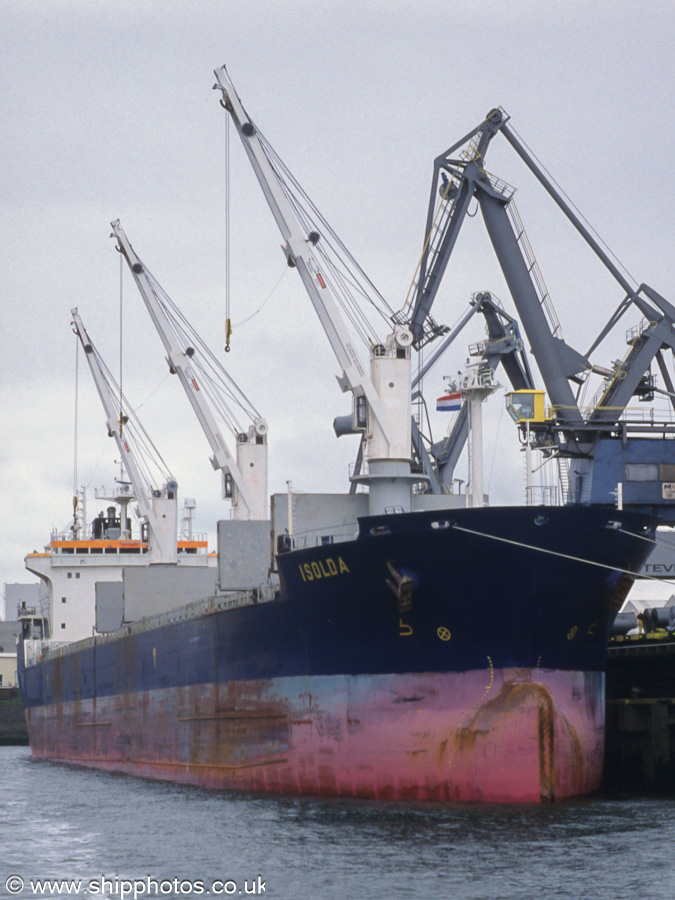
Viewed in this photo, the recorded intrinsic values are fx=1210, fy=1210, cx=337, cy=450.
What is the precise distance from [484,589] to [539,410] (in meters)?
21.0

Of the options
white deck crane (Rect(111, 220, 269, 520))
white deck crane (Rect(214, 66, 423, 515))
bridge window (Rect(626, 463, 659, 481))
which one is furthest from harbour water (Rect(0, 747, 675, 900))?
bridge window (Rect(626, 463, 659, 481))

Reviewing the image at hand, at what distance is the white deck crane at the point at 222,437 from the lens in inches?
1464

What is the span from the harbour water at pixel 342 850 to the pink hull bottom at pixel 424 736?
44 centimetres

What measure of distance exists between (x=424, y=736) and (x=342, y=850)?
380 centimetres

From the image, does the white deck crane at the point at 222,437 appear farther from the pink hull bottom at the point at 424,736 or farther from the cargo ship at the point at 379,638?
the pink hull bottom at the point at 424,736

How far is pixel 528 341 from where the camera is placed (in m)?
39.2

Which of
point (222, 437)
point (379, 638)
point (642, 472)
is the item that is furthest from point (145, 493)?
point (379, 638)

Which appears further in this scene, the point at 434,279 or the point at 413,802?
the point at 434,279

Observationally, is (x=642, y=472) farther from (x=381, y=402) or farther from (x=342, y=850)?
(x=342, y=850)

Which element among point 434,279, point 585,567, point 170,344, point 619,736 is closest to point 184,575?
point 170,344

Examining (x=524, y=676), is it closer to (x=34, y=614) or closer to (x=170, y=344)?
(x=170, y=344)

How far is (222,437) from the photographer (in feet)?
126

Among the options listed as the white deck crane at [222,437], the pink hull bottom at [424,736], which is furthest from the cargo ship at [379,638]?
the white deck crane at [222,437]

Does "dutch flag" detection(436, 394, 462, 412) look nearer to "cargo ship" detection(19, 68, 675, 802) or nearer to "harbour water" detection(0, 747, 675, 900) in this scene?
"cargo ship" detection(19, 68, 675, 802)
